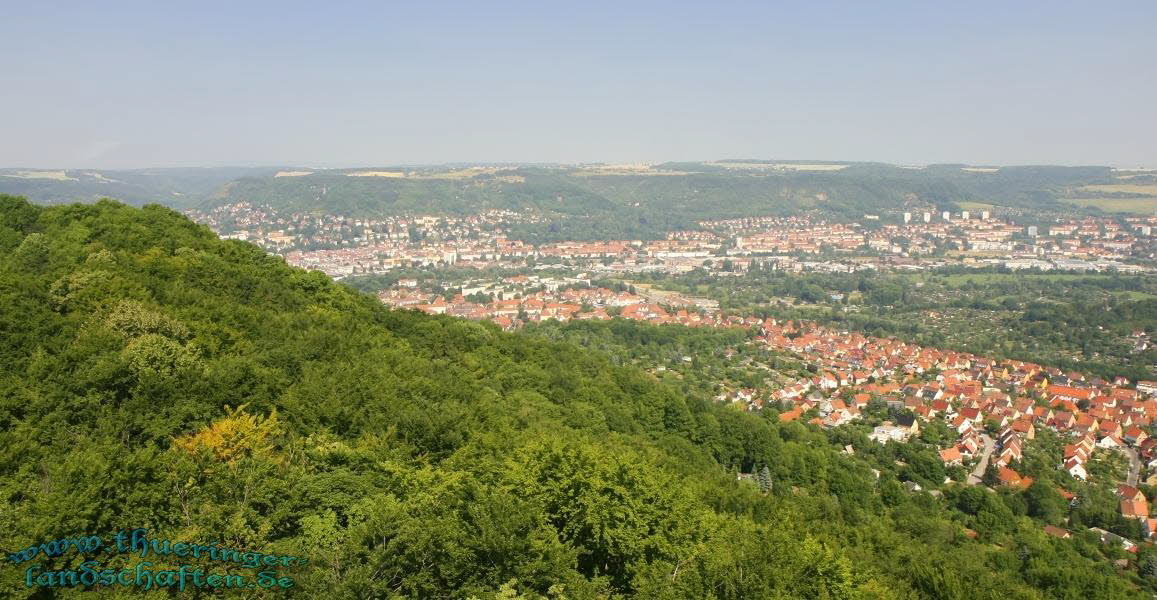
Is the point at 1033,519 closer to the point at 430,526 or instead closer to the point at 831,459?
the point at 831,459

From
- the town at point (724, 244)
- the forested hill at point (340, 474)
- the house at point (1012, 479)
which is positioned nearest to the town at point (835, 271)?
the house at point (1012, 479)

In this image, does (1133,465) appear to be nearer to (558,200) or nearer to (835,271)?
(835,271)

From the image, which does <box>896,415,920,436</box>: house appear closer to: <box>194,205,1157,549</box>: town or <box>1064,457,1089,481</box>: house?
<box>194,205,1157,549</box>: town

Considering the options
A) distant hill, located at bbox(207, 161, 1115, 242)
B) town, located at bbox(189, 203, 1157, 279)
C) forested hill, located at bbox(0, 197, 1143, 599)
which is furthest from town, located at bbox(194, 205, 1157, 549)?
forested hill, located at bbox(0, 197, 1143, 599)

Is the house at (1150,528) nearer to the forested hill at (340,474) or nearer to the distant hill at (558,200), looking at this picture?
the forested hill at (340,474)

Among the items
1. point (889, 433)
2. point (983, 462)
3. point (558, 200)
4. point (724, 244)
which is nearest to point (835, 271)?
point (724, 244)
